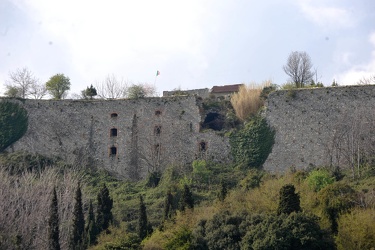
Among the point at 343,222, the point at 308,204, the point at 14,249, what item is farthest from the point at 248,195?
the point at 14,249

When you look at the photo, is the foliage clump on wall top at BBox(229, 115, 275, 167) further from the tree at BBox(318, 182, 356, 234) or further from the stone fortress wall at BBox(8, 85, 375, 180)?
the tree at BBox(318, 182, 356, 234)

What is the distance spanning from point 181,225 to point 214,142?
37.5 feet

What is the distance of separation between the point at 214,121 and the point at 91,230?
12.7 meters

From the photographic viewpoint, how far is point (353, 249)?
31781mm

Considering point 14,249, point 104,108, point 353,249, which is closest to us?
point 353,249

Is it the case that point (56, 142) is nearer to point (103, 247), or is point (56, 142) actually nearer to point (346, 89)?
A: point (103, 247)

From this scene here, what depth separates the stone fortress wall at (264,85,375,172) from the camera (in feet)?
139

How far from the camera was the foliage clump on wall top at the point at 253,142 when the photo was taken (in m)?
44.9

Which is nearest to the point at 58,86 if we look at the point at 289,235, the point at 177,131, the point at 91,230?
the point at 177,131

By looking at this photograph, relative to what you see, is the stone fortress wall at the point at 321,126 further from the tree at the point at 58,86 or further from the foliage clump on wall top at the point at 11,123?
the tree at the point at 58,86

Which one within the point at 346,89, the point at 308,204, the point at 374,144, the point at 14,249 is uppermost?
the point at 346,89

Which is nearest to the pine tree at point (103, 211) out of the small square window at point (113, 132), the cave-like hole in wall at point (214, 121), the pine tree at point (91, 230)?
the pine tree at point (91, 230)

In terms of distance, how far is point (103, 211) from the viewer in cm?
4038

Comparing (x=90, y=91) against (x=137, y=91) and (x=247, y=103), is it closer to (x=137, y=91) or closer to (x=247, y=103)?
(x=137, y=91)
